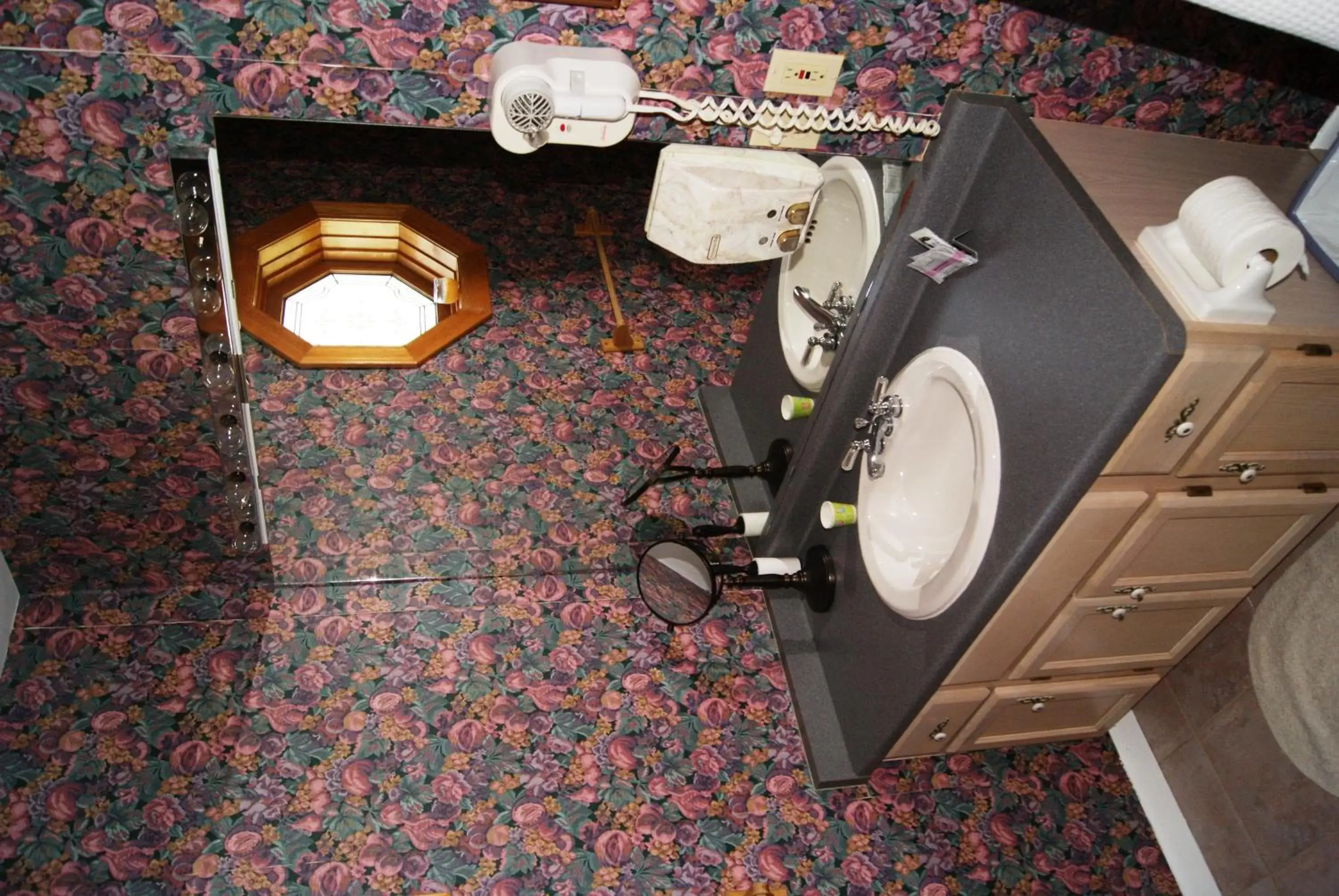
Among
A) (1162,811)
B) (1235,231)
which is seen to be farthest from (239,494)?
(1162,811)

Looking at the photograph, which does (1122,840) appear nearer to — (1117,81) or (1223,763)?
(1223,763)

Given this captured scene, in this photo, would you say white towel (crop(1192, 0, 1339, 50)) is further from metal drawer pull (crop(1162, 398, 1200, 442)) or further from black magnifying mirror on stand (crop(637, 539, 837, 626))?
black magnifying mirror on stand (crop(637, 539, 837, 626))

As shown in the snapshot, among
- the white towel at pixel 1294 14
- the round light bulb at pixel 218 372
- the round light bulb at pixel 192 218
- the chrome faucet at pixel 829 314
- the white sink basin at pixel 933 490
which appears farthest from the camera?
the chrome faucet at pixel 829 314

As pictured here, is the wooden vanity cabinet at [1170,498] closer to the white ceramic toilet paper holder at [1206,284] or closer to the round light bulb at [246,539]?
the white ceramic toilet paper holder at [1206,284]

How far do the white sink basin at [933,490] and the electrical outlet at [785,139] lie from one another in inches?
18.0

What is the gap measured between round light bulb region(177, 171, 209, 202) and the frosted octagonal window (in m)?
0.29

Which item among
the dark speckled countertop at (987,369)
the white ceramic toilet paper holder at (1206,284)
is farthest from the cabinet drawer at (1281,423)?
the dark speckled countertop at (987,369)

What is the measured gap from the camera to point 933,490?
1.82m

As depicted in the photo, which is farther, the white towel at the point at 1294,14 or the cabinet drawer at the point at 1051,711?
the cabinet drawer at the point at 1051,711

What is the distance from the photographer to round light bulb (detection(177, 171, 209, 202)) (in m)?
1.47

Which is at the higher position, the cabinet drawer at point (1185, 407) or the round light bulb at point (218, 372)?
the cabinet drawer at point (1185, 407)

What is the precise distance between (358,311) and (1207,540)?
5.40 feet

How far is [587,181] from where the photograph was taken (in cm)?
174

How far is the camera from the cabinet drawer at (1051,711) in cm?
196
